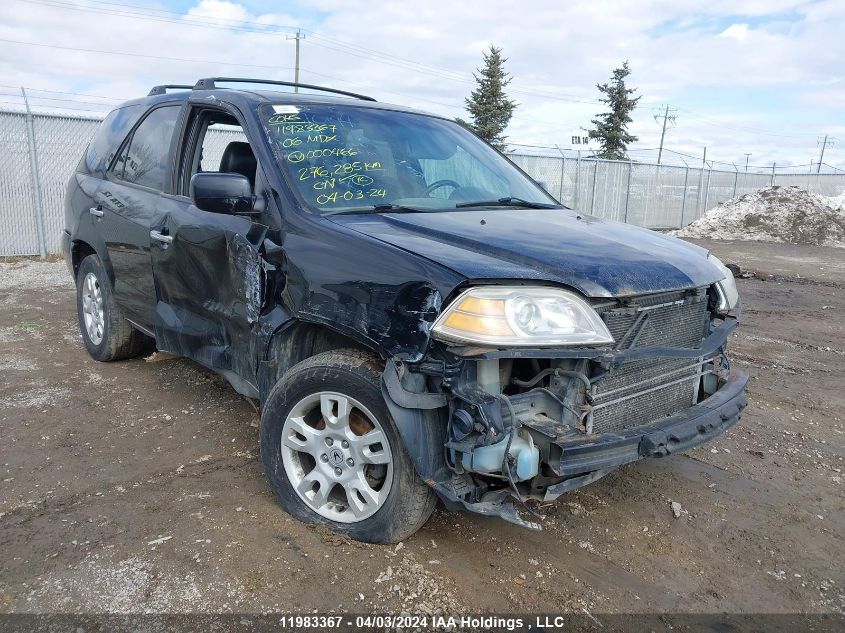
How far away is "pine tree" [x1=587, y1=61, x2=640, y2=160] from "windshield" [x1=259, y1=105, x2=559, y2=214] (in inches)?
1465

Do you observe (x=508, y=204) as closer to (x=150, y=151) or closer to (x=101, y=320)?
(x=150, y=151)

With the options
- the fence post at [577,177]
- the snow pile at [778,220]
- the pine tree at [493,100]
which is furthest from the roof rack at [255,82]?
the pine tree at [493,100]

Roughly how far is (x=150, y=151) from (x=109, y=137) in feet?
2.82

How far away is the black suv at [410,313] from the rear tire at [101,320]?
0.96 metres

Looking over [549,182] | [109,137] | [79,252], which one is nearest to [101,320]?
[79,252]

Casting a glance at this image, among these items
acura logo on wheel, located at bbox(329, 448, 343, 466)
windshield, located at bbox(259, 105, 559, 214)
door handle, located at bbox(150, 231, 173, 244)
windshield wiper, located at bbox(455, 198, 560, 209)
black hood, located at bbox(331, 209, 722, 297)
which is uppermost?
windshield, located at bbox(259, 105, 559, 214)

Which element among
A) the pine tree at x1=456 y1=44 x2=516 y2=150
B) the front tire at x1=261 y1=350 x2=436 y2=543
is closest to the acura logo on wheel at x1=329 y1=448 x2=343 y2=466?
the front tire at x1=261 y1=350 x2=436 y2=543

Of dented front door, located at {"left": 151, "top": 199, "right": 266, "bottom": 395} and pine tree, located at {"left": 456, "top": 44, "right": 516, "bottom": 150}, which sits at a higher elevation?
pine tree, located at {"left": 456, "top": 44, "right": 516, "bottom": 150}

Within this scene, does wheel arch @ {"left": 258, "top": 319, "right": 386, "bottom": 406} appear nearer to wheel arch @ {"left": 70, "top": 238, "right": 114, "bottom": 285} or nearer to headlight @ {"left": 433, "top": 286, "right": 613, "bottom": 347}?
headlight @ {"left": 433, "top": 286, "right": 613, "bottom": 347}

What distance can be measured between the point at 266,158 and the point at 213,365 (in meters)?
1.19

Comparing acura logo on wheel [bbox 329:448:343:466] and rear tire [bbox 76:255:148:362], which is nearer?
acura logo on wheel [bbox 329:448:343:466]

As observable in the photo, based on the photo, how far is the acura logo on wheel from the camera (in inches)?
112

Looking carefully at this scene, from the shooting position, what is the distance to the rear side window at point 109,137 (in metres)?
4.78
